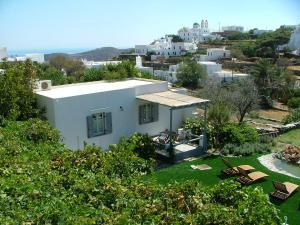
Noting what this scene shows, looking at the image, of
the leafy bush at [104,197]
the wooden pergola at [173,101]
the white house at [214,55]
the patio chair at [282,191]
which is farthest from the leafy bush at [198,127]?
the white house at [214,55]

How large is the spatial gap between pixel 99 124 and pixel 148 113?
3049mm

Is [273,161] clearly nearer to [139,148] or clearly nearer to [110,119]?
[139,148]

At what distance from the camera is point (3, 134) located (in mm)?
11812

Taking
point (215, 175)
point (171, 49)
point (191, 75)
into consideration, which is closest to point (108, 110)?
point (215, 175)

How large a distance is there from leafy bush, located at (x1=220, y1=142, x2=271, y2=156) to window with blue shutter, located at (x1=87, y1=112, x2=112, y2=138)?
575cm

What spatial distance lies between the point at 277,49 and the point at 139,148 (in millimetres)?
83816

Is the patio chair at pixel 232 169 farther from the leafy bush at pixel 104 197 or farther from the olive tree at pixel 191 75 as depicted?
the olive tree at pixel 191 75

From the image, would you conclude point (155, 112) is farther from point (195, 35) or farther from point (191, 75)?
point (195, 35)

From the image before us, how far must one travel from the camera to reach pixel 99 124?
17.9 meters

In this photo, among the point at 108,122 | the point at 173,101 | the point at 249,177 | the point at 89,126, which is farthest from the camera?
the point at 108,122

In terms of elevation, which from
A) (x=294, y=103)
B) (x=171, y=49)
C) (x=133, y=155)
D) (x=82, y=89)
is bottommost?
(x=294, y=103)

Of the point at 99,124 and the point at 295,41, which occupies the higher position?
the point at 295,41

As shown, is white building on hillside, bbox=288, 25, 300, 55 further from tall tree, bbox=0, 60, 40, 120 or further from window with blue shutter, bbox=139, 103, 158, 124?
tall tree, bbox=0, 60, 40, 120

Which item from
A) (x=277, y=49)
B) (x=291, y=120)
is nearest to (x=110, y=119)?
(x=291, y=120)
